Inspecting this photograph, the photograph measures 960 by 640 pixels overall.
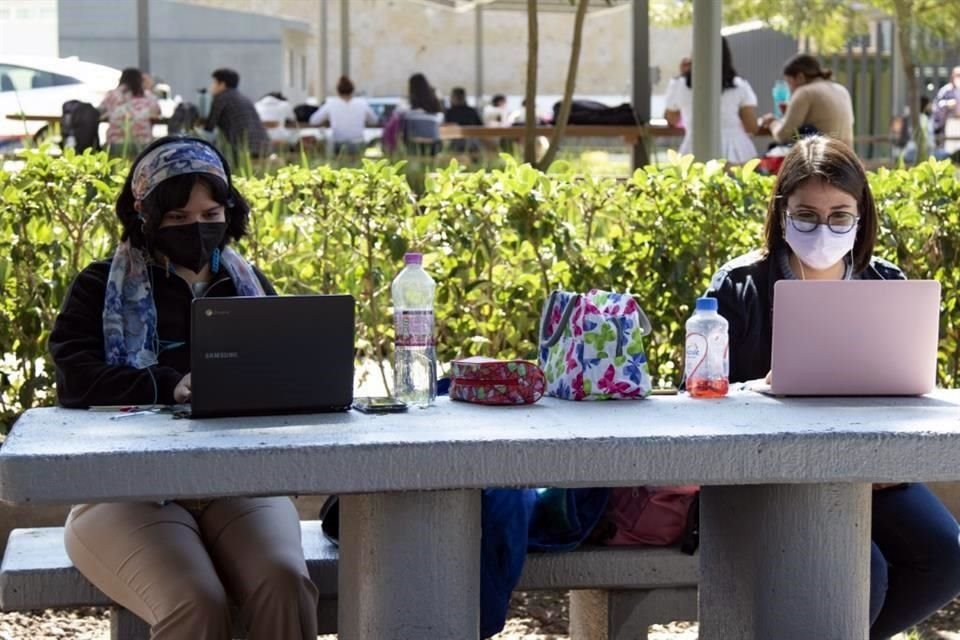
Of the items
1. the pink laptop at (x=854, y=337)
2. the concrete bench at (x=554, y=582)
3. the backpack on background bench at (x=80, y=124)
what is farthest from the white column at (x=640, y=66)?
the pink laptop at (x=854, y=337)

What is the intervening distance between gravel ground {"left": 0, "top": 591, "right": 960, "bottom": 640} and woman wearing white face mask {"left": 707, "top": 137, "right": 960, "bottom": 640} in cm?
83

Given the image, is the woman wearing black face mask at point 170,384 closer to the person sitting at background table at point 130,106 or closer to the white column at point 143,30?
the person sitting at background table at point 130,106

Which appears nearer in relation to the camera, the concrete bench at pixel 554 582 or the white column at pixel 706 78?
the concrete bench at pixel 554 582

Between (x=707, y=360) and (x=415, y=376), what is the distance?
587mm

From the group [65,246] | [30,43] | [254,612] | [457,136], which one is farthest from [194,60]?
[254,612]

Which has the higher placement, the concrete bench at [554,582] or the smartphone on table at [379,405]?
the smartphone on table at [379,405]

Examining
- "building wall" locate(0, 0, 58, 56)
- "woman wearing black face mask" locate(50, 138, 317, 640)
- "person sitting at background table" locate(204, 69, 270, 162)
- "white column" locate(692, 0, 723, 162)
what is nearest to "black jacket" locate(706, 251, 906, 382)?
"woman wearing black face mask" locate(50, 138, 317, 640)

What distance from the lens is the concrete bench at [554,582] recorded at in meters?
3.27

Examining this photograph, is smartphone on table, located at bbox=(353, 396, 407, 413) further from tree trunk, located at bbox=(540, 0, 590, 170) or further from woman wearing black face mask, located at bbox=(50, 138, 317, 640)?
tree trunk, located at bbox=(540, 0, 590, 170)

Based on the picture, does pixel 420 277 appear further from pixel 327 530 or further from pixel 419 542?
pixel 419 542

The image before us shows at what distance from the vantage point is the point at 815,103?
9.59 metres

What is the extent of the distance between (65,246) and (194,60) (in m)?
26.7

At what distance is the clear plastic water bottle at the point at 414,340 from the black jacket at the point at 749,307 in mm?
679

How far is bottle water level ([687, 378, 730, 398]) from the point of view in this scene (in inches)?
129
